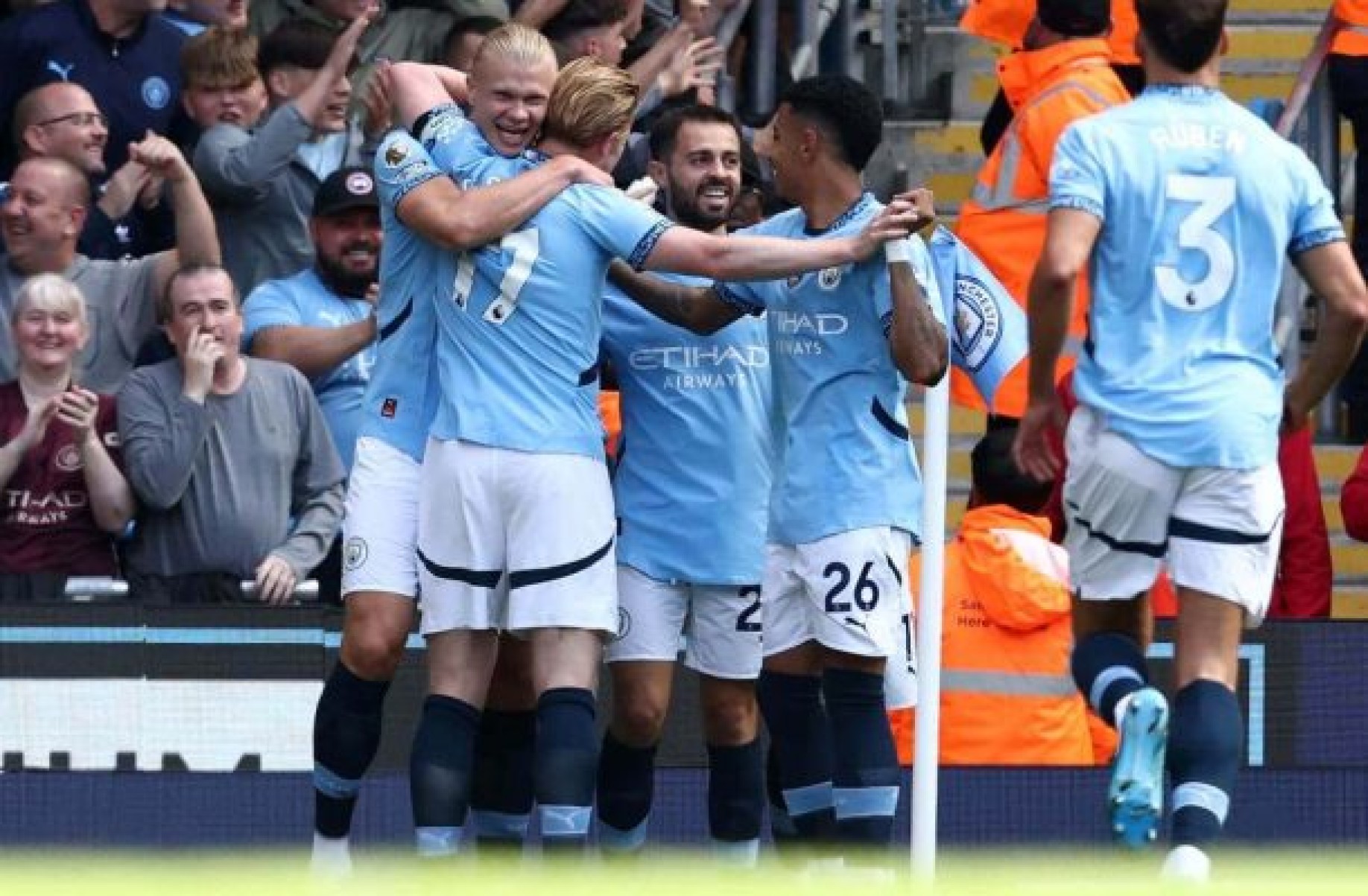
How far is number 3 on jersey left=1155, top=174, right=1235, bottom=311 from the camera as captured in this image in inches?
362

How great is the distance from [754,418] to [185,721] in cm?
235

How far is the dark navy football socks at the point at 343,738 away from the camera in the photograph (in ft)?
32.2

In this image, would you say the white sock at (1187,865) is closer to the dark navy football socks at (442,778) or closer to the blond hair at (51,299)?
the dark navy football socks at (442,778)

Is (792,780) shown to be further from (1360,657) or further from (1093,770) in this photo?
(1360,657)

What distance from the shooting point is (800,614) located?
9961mm

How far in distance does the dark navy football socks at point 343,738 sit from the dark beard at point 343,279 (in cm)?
278

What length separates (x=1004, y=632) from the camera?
1110 centimetres

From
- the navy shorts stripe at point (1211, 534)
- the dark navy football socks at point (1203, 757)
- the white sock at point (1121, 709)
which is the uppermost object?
the navy shorts stripe at point (1211, 534)

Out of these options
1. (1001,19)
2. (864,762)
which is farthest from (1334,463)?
(864,762)

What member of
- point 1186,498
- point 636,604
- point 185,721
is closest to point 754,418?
point 636,604

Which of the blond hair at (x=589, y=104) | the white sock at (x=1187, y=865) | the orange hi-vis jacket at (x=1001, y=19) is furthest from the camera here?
the orange hi-vis jacket at (x=1001, y=19)

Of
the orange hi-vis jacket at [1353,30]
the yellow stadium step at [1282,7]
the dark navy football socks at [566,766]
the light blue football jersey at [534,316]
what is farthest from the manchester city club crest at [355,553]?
the yellow stadium step at [1282,7]

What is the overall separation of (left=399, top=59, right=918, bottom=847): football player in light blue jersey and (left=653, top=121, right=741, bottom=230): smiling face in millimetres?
1113

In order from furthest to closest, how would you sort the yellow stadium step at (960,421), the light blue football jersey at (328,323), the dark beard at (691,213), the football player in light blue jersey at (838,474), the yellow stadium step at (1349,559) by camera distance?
the yellow stadium step at (960,421)
the yellow stadium step at (1349,559)
the light blue football jersey at (328,323)
the dark beard at (691,213)
the football player in light blue jersey at (838,474)
